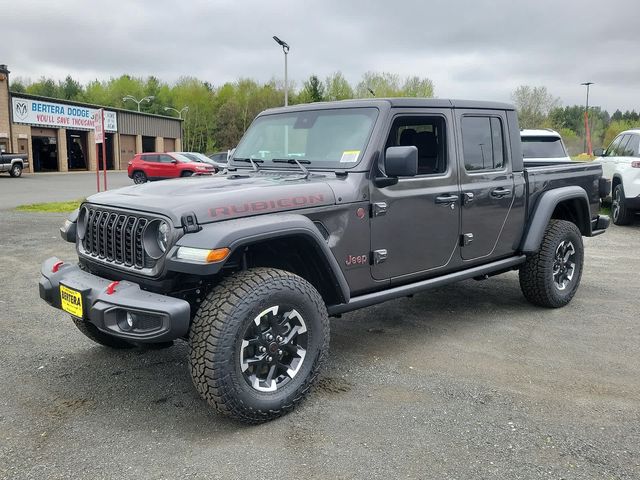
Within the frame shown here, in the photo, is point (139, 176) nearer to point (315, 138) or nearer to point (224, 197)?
point (315, 138)

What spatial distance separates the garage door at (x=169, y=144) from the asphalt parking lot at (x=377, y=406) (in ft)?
174

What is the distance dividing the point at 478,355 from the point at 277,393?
1.80 meters

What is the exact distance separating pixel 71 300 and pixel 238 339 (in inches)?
43.9

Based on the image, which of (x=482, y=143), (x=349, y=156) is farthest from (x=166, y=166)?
(x=349, y=156)

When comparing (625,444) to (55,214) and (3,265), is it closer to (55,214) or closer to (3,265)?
(3,265)

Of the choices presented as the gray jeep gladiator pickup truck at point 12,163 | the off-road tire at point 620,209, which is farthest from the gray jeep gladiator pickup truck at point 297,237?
the gray jeep gladiator pickup truck at point 12,163

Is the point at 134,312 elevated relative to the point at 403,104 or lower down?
lower down

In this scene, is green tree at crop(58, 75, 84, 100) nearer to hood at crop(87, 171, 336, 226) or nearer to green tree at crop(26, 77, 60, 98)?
green tree at crop(26, 77, 60, 98)

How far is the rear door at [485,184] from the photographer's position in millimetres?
4672

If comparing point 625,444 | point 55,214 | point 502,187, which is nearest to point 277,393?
point 625,444

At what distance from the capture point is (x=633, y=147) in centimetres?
1095

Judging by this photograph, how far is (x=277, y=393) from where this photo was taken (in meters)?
3.38

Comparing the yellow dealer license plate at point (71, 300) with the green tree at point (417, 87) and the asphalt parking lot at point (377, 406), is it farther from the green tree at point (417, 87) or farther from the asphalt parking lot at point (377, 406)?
the green tree at point (417, 87)

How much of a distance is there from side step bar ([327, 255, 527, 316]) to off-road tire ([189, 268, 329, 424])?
1.50 ft
